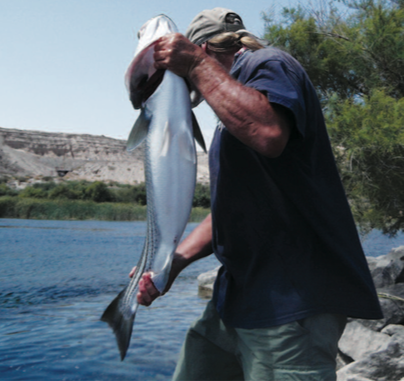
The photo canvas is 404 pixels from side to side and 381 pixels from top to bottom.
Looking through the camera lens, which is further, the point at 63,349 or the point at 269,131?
the point at 63,349

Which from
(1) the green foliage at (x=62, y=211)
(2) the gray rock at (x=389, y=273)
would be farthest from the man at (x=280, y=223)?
(1) the green foliage at (x=62, y=211)

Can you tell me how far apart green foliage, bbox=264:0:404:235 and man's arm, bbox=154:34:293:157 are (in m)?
5.89

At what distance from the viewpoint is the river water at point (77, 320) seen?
17.9 feet

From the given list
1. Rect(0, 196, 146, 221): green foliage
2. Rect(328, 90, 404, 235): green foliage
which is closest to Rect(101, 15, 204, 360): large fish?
Rect(328, 90, 404, 235): green foliage

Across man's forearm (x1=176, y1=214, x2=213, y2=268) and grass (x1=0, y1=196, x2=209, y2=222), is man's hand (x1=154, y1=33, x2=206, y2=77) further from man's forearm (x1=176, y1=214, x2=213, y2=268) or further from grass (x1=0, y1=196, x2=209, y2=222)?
grass (x1=0, y1=196, x2=209, y2=222)

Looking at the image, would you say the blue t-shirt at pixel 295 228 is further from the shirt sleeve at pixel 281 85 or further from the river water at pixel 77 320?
the river water at pixel 77 320

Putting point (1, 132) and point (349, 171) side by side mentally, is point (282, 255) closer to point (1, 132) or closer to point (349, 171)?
point (349, 171)

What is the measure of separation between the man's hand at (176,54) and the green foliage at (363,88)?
233 inches

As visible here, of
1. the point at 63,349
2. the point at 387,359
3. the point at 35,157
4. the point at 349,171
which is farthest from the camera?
the point at 35,157

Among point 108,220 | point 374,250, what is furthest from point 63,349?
point 108,220

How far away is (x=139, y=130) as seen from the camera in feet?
5.28

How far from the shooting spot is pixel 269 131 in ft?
4.66

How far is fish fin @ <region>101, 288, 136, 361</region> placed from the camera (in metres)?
1.60

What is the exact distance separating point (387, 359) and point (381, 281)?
390 cm
